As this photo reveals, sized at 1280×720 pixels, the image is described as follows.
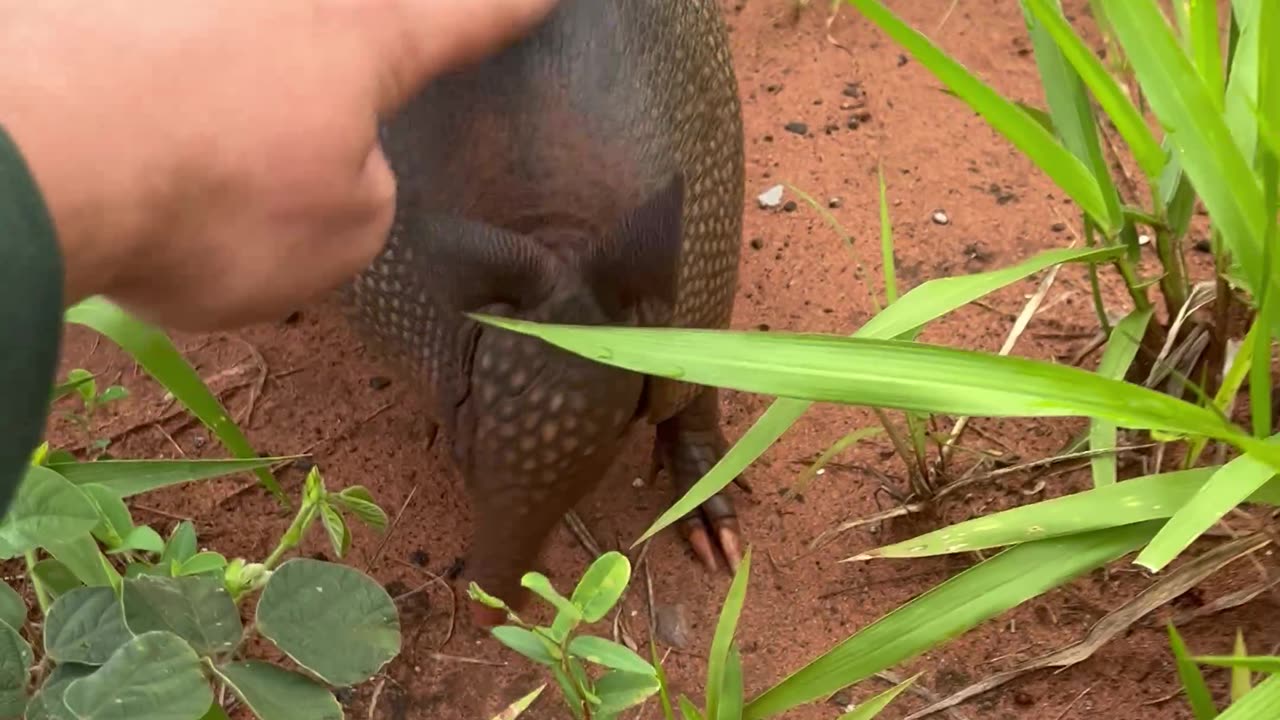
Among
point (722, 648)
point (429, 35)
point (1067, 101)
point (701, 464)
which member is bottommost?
point (701, 464)

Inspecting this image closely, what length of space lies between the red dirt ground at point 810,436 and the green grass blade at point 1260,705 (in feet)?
1.01

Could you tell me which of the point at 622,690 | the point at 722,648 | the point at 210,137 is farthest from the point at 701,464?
the point at 210,137

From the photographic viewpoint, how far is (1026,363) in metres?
0.84

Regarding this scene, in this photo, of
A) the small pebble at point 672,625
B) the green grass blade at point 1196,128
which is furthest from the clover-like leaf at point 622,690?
the green grass blade at point 1196,128

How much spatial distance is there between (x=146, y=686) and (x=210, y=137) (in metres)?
0.36

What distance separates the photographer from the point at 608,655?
74cm

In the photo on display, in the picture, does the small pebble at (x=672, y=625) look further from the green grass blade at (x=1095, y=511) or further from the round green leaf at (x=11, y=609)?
the round green leaf at (x=11, y=609)

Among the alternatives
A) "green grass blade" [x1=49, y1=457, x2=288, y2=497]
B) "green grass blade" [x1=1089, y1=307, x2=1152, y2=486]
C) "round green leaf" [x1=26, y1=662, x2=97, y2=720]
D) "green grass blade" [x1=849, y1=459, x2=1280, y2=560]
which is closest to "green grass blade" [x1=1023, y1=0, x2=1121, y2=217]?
"green grass blade" [x1=1089, y1=307, x2=1152, y2=486]

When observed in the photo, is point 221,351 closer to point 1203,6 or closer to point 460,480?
point 460,480

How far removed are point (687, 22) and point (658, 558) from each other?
61cm

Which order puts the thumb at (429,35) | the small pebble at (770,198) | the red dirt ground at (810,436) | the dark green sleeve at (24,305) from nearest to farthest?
the dark green sleeve at (24,305)
the thumb at (429,35)
the red dirt ground at (810,436)
the small pebble at (770,198)

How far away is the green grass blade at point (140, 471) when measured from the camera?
974 mm

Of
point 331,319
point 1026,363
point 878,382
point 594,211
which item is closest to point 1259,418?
point 1026,363

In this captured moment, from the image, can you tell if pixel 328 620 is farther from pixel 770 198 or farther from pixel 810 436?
pixel 770 198
